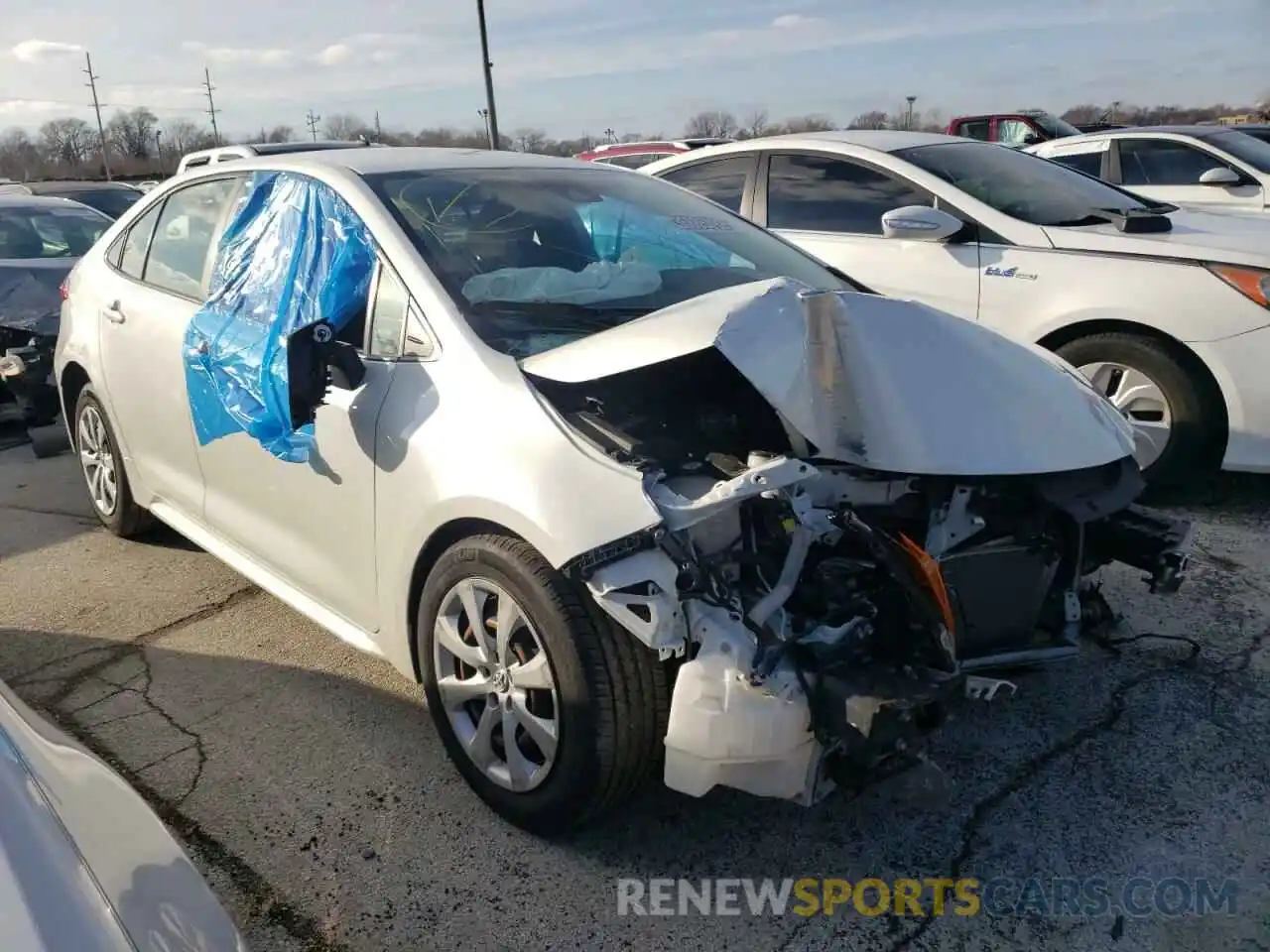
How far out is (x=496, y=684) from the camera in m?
2.53

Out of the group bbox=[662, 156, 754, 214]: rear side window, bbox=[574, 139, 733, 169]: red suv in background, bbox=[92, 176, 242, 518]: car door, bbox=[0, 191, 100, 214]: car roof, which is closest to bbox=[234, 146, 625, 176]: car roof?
bbox=[92, 176, 242, 518]: car door

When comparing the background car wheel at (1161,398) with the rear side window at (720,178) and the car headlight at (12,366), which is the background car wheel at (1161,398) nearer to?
the rear side window at (720,178)

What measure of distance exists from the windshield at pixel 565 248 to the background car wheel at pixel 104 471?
210 cm

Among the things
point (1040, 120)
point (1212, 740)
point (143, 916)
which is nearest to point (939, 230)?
point (1212, 740)

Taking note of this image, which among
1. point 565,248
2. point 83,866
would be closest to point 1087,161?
point 565,248

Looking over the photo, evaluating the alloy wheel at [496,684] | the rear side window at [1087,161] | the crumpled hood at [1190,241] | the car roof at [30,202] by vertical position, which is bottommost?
the alloy wheel at [496,684]

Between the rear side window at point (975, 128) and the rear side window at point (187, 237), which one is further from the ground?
the rear side window at point (975, 128)

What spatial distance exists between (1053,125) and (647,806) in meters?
15.7

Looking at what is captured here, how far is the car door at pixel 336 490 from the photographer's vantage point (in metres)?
2.81

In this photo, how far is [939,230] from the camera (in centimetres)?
473

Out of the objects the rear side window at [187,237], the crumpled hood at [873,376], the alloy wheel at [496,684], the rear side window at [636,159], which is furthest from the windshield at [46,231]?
the rear side window at [636,159]

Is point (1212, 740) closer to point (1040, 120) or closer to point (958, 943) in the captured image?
point (958, 943)

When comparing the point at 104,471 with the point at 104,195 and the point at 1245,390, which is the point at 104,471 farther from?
the point at 104,195

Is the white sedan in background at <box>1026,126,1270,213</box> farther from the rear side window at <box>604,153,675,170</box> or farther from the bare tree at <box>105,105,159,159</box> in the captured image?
the bare tree at <box>105,105,159,159</box>
